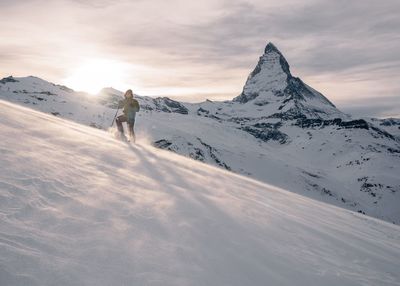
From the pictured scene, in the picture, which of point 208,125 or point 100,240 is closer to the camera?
point 100,240

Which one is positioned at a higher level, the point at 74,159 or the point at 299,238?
the point at 74,159

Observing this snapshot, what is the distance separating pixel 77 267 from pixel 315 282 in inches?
87.4

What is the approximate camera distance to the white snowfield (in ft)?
9.67

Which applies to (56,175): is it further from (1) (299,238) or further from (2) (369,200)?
(2) (369,200)

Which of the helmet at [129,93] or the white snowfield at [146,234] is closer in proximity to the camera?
the white snowfield at [146,234]

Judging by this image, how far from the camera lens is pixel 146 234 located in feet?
12.6

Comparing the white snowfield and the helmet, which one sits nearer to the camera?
the white snowfield

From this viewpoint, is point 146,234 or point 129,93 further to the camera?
point 129,93

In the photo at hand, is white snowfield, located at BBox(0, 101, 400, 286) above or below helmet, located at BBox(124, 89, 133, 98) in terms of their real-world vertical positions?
below

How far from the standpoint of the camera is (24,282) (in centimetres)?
250

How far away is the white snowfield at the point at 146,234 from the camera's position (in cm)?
295

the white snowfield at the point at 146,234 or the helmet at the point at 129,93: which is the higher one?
the helmet at the point at 129,93

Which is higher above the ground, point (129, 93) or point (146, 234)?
point (129, 93)

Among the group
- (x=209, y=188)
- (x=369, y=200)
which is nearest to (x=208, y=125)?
(x=369, y=200)
